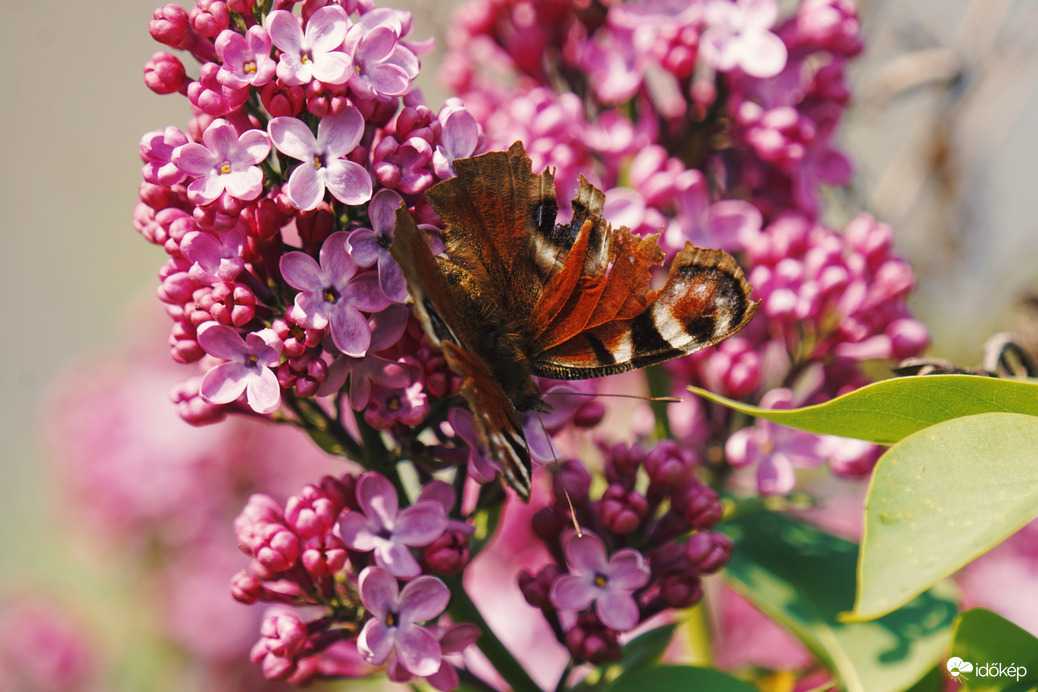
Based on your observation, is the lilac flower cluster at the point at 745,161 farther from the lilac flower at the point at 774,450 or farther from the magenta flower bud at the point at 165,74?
the magenta flower bud at the point at 165,74

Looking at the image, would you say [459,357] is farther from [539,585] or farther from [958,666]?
[958,666]

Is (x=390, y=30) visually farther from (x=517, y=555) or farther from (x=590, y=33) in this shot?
(x=517, y=555)

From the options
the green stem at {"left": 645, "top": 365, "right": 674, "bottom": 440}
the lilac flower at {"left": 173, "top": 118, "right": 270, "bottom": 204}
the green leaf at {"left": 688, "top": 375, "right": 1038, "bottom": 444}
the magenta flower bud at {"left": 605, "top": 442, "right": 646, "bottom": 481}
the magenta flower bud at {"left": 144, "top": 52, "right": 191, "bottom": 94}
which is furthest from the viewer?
the green stem at {"left": 645, "top": 365, "right": 674, "bottom": 440}

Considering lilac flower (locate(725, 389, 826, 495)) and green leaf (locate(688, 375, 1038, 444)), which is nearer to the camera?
green leaf (locate(688, 375, 1038, 444))

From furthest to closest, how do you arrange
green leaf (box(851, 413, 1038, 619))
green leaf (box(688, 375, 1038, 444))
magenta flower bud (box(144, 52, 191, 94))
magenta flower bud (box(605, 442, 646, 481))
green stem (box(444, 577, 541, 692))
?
magenta flower bud (box(605, 442, 646, 481)), green stem (box(444, 577, 541, 692)), magenta flower bud (box(144, 52, 191, 94)), green leaf (box(688, 375, 1038, 444)), green leaf (box(851, 413, 1038, 619))

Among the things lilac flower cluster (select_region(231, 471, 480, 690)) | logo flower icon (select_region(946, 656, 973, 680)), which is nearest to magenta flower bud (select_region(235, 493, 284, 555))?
lilac flower cluster (select_region(231, 471, 480, 690))

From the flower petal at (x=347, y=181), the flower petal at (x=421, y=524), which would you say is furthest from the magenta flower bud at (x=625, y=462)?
the flower petal at (x=347, y=181)

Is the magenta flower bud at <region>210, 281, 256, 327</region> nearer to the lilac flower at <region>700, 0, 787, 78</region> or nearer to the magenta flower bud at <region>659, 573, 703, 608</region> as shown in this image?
the magenta flower bud at <region>659, 573, 703, 608</region>
